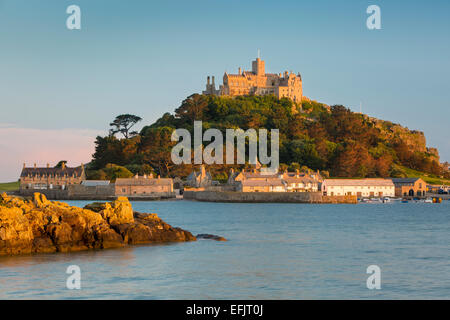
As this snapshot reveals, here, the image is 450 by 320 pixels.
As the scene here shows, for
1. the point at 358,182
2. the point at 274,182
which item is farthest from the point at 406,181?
the point at 274,182

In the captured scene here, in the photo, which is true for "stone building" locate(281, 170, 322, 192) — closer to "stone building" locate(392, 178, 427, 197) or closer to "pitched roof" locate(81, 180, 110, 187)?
"stone building" locate(392, 178, 427, 197)

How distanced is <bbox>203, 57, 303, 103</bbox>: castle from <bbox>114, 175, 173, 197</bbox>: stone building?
52551 millimetres

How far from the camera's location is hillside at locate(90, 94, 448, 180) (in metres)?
116

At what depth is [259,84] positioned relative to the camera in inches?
5920

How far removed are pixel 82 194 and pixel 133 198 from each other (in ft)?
27.8

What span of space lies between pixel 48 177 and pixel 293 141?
155 feet

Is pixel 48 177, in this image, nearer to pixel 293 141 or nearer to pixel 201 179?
pixel 201 179

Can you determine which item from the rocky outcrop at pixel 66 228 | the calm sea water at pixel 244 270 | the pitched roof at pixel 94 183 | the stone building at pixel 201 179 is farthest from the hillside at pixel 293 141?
the calm sea water at pixel 244 270

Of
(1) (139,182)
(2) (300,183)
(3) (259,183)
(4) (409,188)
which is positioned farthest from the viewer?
→ (4) (409,188)

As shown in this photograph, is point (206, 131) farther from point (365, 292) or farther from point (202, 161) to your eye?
point (365, 292)

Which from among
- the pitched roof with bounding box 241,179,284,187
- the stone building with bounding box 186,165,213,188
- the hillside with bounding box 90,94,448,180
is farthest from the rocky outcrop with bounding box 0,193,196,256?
the hillside with bounding box 90,94,448,180
